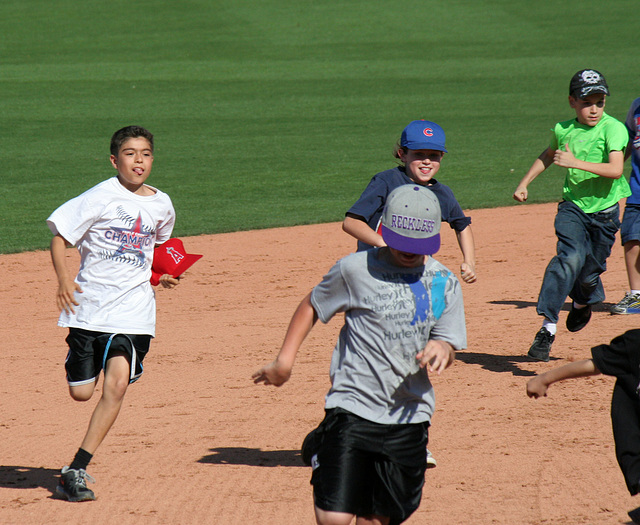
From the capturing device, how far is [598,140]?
8.27m

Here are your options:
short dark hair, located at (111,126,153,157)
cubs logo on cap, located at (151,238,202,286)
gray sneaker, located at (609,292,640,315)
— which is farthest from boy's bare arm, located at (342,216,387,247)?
gray sneaker, located at (609,292,640,315)

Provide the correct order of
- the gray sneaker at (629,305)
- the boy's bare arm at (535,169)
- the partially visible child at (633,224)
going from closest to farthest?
the boy's bare arm at (535,169), the partially visible child at (633,224), the gray sneaker at (629,305)

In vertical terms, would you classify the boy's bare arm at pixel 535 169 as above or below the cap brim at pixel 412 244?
below

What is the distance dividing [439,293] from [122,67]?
114 feet

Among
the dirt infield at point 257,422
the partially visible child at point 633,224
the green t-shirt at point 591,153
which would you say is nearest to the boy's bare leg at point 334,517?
the dirt infield at point 257,422

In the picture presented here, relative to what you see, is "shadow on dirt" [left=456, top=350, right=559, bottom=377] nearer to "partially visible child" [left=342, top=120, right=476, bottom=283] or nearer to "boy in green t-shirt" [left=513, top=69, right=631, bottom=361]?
"boy in green t-shirt" [left=513, top=69, right=631, bottom=361]

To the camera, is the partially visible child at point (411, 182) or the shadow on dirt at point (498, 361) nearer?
the partially visible child at point (411, 182)

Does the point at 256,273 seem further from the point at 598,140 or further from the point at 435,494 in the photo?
the point at 435,494

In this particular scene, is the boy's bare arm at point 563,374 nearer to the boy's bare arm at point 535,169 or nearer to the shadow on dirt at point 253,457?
the shadow on dirt at point 253,457

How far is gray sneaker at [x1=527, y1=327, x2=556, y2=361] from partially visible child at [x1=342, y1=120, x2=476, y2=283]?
2.19 metres

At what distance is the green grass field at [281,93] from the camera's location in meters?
18.1

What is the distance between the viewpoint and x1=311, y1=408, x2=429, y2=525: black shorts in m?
4.00

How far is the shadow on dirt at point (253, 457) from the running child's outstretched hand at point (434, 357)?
2393 millimetres

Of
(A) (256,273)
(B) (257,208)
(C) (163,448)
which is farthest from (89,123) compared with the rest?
(C) (163,448)
